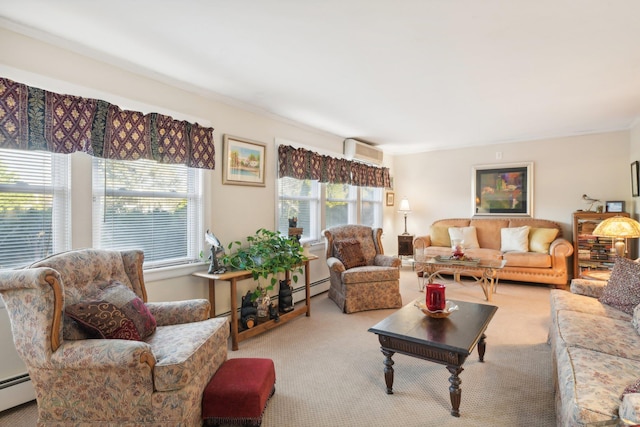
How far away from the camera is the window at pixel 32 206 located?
2.13 m

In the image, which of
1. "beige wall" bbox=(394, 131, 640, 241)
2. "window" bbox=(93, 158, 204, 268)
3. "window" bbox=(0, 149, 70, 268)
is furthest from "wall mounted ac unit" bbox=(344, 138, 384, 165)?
"window" bbox=(0, 149, 70, 268)

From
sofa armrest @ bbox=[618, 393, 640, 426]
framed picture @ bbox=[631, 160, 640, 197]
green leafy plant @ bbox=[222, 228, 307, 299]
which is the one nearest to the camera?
sofa armrest @ bbox=[618, 393, 640, 426]

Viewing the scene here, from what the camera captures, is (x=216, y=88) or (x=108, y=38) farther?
(x=216, y=88)

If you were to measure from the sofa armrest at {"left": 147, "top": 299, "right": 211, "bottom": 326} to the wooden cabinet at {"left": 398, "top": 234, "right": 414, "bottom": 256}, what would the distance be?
14.9 feet

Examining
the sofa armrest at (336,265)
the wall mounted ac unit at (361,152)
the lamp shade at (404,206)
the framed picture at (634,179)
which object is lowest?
the sofa armrest at (336,265)

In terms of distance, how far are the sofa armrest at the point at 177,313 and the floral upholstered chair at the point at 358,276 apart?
1.90 meters

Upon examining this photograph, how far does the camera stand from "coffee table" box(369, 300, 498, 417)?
195 cm

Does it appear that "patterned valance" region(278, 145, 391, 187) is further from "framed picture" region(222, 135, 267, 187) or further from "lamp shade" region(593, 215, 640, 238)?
"lamp shade" region(593, 215, 640, 238)

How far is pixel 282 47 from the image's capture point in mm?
2371

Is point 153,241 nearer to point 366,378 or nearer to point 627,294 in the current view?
point 366,378

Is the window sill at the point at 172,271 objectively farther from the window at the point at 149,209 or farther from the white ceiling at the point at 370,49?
the white ceiling at the point at 370,49

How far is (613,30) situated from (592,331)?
1.95 m

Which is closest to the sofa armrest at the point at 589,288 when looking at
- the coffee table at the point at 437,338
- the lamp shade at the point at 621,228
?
the lamp shade at the point at 621,228

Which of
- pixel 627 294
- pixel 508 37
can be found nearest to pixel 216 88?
pixel 508 37
